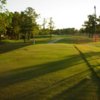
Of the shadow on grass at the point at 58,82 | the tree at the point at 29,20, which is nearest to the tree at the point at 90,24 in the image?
the tree at the point at 29,20

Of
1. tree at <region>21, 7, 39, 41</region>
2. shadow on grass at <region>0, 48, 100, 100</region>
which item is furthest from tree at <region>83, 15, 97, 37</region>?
shadow on grass at <region>0, 48, 100, 100</region>

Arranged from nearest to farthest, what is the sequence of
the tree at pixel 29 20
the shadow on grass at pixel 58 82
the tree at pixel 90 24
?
1. the shadow on grass at pixel 58 82
2. the tree at pixel 29 20
3. the tree at pixel 90 24

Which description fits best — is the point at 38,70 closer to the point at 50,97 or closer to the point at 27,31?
the point at 50,97

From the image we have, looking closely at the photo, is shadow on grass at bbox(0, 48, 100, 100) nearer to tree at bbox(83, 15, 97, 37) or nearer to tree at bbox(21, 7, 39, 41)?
tree at bbox(21, 7, 39, 41)

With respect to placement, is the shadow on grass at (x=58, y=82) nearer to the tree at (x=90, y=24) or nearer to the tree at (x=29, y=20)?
the tree at (x=29, y=20)

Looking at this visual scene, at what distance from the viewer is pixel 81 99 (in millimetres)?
11492

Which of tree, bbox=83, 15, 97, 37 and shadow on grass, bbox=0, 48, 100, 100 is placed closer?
shadow on grass, bbox=0, 48, 100, 100

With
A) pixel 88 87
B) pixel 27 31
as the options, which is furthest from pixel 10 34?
pixel 88 87

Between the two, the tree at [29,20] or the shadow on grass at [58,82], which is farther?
the tree at [29,20]

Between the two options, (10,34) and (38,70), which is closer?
(38,70)

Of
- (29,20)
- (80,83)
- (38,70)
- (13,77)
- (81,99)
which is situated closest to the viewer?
(81,99)

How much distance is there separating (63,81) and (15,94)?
11.4 ft

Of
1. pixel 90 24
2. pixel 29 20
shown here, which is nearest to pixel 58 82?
pixel 29 20

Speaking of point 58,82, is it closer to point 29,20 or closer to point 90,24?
point 29,20
